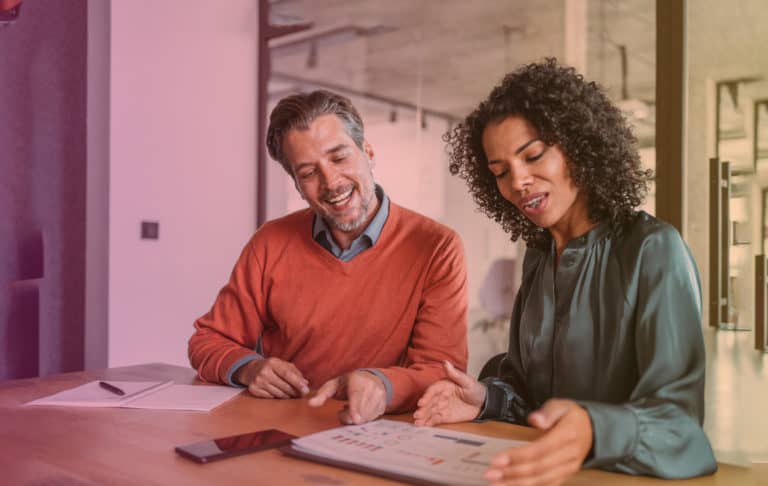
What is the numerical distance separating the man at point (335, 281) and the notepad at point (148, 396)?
8 centimetres

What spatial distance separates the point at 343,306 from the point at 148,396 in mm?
505

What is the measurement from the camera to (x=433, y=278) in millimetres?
1651

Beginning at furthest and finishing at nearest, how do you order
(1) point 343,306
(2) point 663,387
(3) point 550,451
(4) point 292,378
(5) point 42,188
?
1. (5) point 42,188
2. (1) point 343,306
3. (4) point 292,378
4. (2) point 663,387
5. (3) point 550,451

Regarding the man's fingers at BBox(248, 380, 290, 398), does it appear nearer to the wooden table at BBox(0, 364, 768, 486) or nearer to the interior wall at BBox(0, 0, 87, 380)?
the wooden table at BBox(0, 364, 768, 486)

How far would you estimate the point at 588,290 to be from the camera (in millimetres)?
1191

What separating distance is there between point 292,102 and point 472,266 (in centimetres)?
154

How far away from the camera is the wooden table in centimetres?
91

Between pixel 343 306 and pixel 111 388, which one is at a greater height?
pixel 343 306

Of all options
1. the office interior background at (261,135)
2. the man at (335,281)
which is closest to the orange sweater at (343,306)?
the man at (335,281)

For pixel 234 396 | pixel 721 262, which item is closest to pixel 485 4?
pixel 721 262

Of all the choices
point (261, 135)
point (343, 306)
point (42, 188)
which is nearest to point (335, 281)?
point (343, 306)

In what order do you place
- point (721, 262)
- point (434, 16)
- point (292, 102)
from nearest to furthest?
point (292, 102) → point (721, 262) → point (434, 16)

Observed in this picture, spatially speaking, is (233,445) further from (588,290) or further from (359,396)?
(588,290)

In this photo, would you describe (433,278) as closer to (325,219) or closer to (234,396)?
(325,219)
